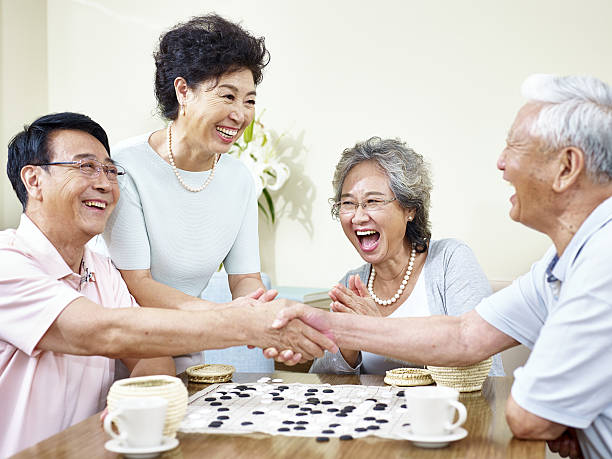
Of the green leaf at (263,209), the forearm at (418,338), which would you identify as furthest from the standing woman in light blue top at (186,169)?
the green leaf at (263,209)

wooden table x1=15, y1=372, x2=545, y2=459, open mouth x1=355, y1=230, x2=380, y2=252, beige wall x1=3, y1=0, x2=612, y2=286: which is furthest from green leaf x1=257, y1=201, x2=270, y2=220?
wooden table x1=15, y1=372, x2=545, y2=459

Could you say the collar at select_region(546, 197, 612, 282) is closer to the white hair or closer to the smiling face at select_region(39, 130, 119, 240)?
the white hair

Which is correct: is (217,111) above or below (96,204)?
above

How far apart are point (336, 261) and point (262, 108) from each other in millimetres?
940

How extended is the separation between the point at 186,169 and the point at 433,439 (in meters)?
1.41

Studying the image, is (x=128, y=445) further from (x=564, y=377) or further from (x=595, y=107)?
(x=595, y=107)

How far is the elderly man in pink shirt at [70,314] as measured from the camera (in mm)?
1621

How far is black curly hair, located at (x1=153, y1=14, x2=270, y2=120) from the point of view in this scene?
2238mm

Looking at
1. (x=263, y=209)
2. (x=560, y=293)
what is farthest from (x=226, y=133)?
(x=263, y=209)

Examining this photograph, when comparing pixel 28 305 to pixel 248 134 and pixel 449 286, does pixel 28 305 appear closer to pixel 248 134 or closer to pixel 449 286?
pixel 449 286

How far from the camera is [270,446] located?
4.23ft

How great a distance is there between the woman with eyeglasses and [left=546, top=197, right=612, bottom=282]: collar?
0.78 meters

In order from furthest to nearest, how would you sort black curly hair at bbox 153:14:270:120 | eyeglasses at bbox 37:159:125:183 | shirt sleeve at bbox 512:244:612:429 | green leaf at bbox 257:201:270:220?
green leaf at bbox 257:201:270:220, black curly hair at bbox 153:14:270:120, eyeglasses at bbox 37:159:125:183, shirt sleeve at bbox 512:244:612:429

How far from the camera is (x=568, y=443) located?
56.7 inches
